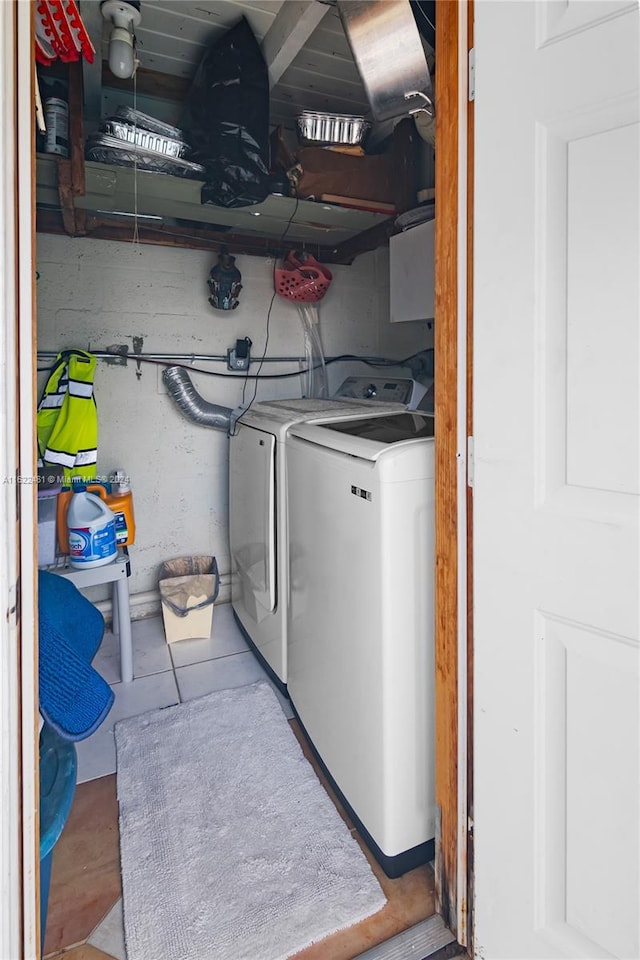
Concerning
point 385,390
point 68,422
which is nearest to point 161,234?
point 68,422

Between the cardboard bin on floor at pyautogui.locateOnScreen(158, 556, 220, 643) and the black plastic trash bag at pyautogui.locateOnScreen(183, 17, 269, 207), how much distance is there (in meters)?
1.99

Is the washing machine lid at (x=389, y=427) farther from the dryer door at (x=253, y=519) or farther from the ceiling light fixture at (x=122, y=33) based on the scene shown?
the ceiling light fixture at (x=122, y=33)

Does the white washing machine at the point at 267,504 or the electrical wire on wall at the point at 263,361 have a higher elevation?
the electrical wire on wall at the point at 263,361

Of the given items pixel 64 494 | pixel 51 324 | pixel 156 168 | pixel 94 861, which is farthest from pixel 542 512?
pixel 51 324

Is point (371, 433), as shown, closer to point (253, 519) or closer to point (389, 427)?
point (389, 427)

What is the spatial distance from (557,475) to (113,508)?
2264 millimetres

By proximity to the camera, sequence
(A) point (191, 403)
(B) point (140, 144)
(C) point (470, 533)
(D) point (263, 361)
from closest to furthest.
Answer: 1. (C) point (470, 533)
2. (B) point (140, 144)
3. (A) point (191, 403)
4. (D) point (263, 361)

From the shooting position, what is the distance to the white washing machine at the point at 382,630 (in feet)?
4.43

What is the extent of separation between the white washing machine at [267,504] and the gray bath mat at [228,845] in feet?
1.36

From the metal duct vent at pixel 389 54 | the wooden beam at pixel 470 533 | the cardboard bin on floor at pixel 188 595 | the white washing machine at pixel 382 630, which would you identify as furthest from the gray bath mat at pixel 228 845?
the metal duct vent at pixel 389 54

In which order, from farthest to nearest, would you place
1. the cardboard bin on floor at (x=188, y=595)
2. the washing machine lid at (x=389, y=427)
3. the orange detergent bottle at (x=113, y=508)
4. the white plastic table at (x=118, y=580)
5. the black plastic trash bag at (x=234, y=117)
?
the cardboard bin on floor at (x=188, y=595) → the orange detergent bottle at (x=113, y=508) → the white plastic table at (x=118, y=580) → the black plastic trash bag at (x=234, y=117) → the washing machine lid at (x=389, y=427)

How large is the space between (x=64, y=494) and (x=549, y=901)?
2.40 m

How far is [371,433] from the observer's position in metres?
1.66

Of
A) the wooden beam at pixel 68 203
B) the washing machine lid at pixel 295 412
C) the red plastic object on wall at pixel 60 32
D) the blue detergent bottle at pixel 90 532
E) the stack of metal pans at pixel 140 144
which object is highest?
the red plastic object on wall at pixel 60 32
